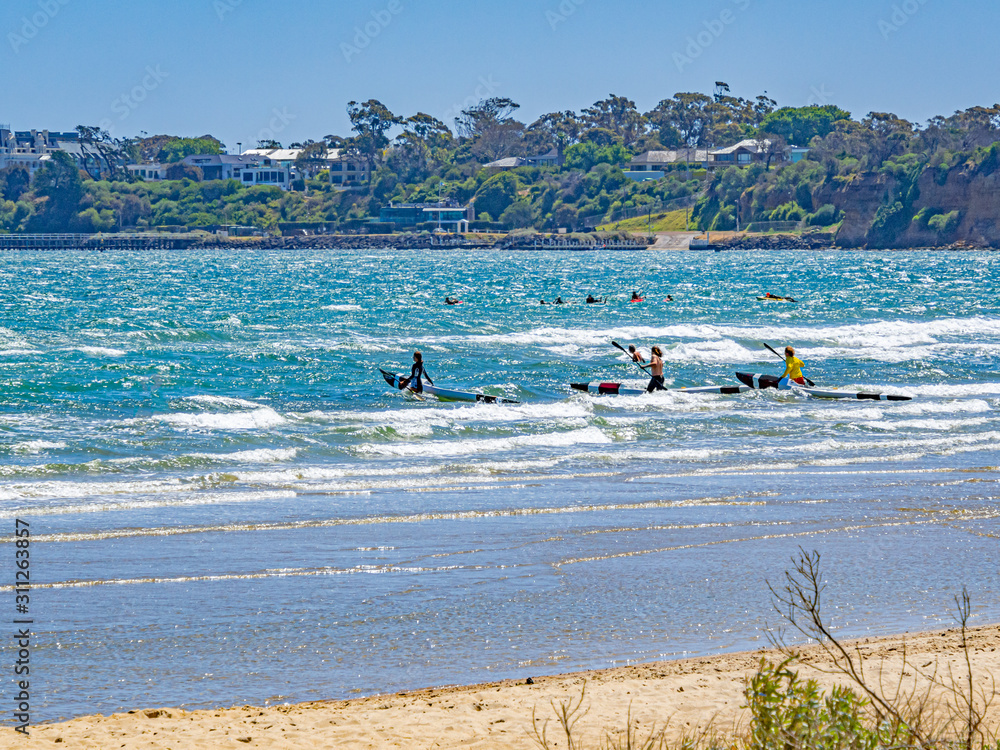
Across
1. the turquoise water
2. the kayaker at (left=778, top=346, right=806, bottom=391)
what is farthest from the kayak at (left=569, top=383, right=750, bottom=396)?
the kayaker at (left=778, top=346, right=806, bottom=391)

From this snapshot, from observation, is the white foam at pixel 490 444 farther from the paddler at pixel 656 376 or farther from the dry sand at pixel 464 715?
the dry sand at pixel 464 715

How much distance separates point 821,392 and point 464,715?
68.4ft

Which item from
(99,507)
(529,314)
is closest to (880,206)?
(529,314)

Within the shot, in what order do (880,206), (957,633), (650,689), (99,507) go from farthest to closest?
(880,206)
(99,507)
(957,633)
(650,689)

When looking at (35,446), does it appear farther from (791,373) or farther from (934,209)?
(934,209)

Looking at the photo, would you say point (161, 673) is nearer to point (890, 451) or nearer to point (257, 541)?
point (257, 541)

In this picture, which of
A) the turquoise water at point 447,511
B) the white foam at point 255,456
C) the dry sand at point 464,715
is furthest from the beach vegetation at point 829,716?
the white foam at point 255,456

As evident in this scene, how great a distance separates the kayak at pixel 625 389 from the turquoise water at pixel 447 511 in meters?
0.44

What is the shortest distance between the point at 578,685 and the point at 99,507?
27.2 feet

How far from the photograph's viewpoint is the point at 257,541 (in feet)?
41.5

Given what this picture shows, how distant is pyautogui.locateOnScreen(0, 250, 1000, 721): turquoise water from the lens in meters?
9.15

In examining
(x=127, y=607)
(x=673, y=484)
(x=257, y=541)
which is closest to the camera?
(x=127, y=607)

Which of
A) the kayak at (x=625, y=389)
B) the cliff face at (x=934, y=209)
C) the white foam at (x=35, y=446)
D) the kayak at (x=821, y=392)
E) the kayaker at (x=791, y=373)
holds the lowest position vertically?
the white foam at (x=35, y=446)

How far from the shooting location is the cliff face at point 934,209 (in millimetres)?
171625
